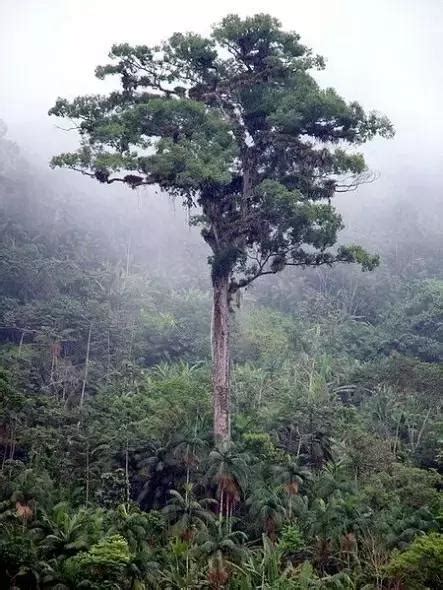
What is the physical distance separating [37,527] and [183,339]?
98.8 feet

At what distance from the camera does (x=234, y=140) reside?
24094mm

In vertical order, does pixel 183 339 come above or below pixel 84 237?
below

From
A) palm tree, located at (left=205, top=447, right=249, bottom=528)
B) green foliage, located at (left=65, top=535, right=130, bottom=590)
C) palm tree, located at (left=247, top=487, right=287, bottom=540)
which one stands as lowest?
green foliage, located at (left=65, top=535, right=130, bottom=590)

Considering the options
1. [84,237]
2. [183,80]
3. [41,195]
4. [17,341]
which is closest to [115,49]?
[183,80]

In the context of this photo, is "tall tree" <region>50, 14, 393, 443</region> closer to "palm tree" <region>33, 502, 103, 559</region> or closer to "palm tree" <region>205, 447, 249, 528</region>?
"palm tree" <region>205, 447, 249, 528</region>

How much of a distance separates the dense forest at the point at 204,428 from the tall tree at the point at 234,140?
2.40ft

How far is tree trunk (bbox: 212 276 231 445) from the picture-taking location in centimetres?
2427

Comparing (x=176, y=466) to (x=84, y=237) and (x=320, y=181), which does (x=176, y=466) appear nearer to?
(x=320, y=181)

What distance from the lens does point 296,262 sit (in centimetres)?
2644

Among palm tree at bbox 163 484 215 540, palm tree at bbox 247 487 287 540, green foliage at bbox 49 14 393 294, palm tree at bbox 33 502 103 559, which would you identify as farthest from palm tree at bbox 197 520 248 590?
green foliage at bbox 49 14 393 294

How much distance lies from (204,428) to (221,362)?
3234 mm

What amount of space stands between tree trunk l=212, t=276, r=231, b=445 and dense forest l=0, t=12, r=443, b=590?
1.76 ft

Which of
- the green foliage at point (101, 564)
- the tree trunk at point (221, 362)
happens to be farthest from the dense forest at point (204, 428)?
the tree trunk at point (221, 362)

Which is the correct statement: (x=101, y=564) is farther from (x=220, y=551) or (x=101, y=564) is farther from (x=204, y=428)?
(x=204, y=428)
